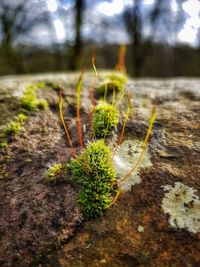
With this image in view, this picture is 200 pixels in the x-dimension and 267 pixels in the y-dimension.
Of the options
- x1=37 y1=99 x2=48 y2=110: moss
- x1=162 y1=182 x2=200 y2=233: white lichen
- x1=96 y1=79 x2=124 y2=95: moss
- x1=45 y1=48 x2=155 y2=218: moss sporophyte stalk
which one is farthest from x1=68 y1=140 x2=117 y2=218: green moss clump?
x1=96 y1=79 x2=124 y2=95: moss

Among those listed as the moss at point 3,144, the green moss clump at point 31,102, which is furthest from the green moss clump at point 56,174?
the green moss clump at point 31,102

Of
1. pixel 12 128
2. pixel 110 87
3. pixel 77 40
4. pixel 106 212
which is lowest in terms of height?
pixel 106 212

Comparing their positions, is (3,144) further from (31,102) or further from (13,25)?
(13,25)

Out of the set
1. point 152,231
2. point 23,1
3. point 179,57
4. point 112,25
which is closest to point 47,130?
point 152,231

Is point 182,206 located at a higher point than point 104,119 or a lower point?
lower

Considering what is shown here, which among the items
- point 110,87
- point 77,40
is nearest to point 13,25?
point 77,40

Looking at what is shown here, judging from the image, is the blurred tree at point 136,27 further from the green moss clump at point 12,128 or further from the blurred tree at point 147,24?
the green moss clump at point 12,128

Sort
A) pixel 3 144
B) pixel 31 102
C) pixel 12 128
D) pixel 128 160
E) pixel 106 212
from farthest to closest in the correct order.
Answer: pixel 31 102 < pixel 12 128 < pixel 3 144 < pixel 128 160 < pixel 106 212
